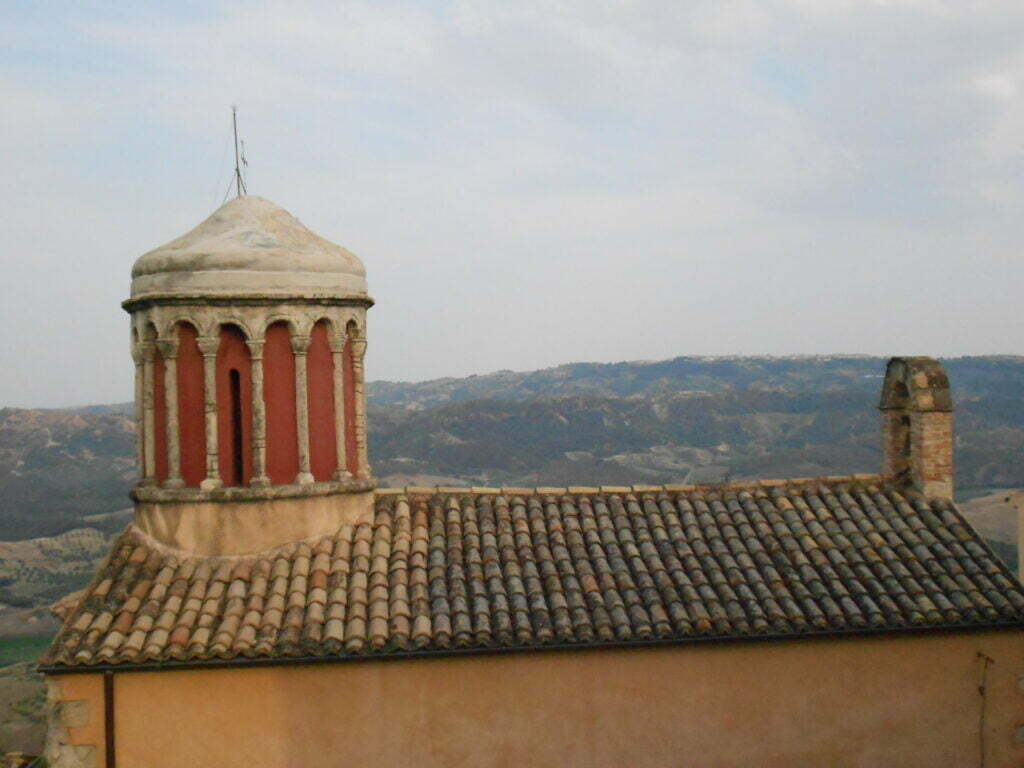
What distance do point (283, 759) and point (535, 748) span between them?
2.48 meters

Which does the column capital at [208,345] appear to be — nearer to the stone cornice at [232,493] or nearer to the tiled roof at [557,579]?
the stone cornice at [232,493]

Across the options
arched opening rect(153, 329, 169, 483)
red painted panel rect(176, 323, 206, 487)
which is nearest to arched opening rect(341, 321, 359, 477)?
red painted panel rect(176, 323, 206, 487)

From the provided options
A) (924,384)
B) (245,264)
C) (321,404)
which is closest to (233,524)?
(321,404)

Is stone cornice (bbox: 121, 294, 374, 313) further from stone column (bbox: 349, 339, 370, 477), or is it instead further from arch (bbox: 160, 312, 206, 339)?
stone column (bbox: 349, 339, 370, 477)

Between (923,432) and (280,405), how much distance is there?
7663 mm

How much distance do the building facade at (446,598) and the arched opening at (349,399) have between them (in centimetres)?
4

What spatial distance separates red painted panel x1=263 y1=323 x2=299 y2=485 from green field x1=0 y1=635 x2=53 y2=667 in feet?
129

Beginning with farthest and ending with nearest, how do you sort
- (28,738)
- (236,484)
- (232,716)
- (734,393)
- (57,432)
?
(734,393) → (57,432) → (28,738) → (236,484) → (232,716)

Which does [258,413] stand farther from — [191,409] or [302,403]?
[191,409]

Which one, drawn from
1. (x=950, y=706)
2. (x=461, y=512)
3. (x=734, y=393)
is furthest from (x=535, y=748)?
(x=734, y=393)

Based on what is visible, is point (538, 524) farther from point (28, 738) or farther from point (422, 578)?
point (28, 738)

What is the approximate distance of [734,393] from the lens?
125250mm

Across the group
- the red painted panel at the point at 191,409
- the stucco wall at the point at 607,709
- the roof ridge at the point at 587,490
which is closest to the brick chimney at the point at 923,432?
the roof ridge at the point at 587,490

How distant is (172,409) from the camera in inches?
504
